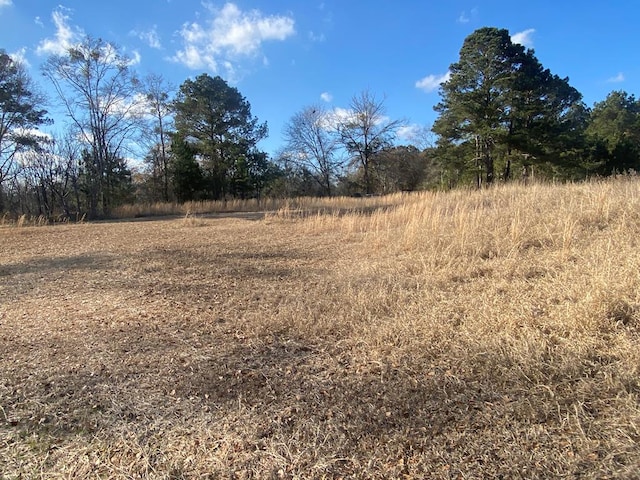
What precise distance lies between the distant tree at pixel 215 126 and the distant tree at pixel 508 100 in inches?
611

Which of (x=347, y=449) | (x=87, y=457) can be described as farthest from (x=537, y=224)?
(x=87, y=457)

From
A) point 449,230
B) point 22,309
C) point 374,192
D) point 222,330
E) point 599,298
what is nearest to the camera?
point 599,298

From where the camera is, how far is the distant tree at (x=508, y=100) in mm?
18859

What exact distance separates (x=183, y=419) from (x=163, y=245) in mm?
5640

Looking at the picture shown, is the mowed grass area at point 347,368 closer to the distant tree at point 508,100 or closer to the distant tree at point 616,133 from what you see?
the distant tree at point 508,100

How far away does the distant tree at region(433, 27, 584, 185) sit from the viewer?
18.9 metres

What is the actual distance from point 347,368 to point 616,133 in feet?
117

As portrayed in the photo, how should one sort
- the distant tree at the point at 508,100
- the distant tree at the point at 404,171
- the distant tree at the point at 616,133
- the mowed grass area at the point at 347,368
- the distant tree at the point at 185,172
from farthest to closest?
the distant tree at the point at 404,171 < the distant tree at the point at 185,172 < the distant tree at the point at 616,133 < the distant tree at the point at 508,100 < the mowed grass area at the point at 347,368

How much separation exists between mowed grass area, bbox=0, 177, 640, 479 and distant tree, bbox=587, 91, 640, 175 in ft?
65.2

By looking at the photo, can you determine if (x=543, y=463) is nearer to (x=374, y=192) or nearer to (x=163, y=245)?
(x=163, y=245)

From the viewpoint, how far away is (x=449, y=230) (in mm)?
5160

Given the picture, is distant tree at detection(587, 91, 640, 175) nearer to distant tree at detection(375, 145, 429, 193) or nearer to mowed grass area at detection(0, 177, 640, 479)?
distant tree at detection(375, 145, 429, 193)

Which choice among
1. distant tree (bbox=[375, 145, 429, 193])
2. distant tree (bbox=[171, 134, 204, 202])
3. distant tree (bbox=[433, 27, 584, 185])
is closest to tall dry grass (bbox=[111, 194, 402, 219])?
distant tree (bbox=[171, 134, 204, 202])

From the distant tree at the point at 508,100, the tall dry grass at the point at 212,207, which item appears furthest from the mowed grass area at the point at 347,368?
the distant tree at the point at 508,100
